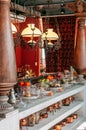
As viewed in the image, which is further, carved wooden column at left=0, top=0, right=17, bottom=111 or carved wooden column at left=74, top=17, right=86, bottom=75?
carved wooden column at left=74, top=17, right=86, bottom=75

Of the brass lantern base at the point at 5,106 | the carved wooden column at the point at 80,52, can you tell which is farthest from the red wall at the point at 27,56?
the brass lantern base at the point at 5,106

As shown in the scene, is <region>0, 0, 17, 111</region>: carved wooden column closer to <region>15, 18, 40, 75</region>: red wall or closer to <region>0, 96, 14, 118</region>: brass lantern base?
<region>0, 96, 14, 118</region>: brass lantern base

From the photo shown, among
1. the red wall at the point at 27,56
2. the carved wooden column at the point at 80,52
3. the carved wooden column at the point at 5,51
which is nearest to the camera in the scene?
the carved wooden column at the point at 5,51

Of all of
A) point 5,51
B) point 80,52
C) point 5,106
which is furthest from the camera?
point 80,52

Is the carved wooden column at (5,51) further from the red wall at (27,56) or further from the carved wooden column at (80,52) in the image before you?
the red wall at (27,56)

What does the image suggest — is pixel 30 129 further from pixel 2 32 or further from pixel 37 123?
pixel 2 32

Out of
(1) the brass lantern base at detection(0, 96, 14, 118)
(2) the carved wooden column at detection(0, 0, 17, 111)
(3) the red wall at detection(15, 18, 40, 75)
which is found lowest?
(3) the red wall at detection(15, 18, 40, 75)

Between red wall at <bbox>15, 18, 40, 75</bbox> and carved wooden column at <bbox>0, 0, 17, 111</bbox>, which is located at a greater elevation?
carved wooden column at <bbox>0, 0, 17, 111</bbox>

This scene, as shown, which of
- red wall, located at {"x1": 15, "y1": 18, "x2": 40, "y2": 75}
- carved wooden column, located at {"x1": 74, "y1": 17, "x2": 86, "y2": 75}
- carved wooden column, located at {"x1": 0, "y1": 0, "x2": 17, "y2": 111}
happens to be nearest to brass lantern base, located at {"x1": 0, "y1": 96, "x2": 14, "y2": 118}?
carved wooden column, located at {"x1": 0, "y1": 0, "x2": 17, "y2": 111}

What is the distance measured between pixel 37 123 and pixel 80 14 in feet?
9.80

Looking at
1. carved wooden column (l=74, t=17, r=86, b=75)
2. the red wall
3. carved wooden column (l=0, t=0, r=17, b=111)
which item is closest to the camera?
carved wooden column (l=0, t=0, r=17, b=111)

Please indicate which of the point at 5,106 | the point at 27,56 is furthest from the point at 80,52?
the point at 27,56

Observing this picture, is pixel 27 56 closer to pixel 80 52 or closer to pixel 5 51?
pixel 80 52

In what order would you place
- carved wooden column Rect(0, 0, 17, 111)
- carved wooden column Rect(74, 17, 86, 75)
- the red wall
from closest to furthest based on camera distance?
carved wooden column Rect(0, 0, 17, 111) → carved wooden column Rect(74, 17, 86, 75) → the red wall
